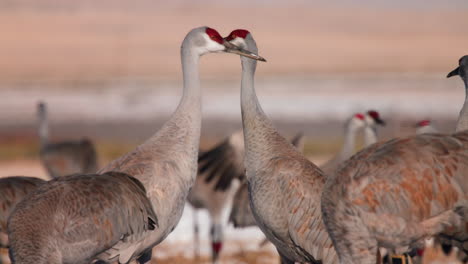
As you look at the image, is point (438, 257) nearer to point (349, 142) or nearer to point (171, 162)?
point (349, 142)

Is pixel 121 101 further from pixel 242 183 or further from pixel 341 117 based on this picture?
pixel 242 183

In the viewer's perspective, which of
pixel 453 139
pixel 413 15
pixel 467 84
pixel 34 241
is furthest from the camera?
pixel 413 15

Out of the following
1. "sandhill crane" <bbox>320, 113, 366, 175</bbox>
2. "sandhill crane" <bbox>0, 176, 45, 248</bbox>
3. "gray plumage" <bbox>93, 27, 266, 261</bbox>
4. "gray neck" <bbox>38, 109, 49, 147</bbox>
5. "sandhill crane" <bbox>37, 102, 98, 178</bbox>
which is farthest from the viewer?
"gray neck" <bbox>38, 109, 49, 147</bbox>

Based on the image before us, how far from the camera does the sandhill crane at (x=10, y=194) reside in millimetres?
6473

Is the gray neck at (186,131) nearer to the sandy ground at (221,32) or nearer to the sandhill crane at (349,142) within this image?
the sandhill crane at (349,142)

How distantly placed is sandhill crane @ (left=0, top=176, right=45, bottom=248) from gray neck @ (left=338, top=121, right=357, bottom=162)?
275cm

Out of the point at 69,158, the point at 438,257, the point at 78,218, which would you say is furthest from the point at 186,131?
the point at 69,158

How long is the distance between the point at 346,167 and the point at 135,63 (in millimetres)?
37731

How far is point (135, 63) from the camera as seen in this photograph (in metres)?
43.0

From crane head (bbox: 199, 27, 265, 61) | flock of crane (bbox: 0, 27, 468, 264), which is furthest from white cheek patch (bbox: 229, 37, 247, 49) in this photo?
crane head (bbox: 199, 27, 265, 61)

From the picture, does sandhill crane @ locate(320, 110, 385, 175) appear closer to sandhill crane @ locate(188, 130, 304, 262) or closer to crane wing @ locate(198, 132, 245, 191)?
sandhill crane @ locate(188, 130, 304, 262)

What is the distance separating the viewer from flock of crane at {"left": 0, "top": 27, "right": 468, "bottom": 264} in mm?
5594

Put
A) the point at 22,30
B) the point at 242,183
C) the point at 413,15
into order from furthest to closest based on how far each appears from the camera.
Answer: the point at 413,15
the point at 22,30
the point at 242,183

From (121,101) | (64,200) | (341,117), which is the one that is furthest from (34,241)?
(121,101)
